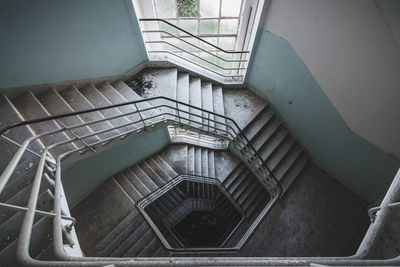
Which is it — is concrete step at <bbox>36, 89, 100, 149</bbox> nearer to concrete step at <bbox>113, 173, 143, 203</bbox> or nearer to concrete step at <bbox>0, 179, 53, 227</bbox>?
concrete step at <bbox>0, 179, 53, 227</bbox>

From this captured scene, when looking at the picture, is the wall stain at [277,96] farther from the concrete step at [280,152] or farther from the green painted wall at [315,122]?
the concrete step at [280,152]

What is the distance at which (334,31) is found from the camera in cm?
332

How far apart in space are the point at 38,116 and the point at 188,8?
4.42 metres

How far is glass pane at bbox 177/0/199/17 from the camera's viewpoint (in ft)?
16.8

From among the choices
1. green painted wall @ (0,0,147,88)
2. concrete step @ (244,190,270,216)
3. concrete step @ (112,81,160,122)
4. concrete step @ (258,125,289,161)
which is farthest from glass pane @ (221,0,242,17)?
concrete step @ (244,190,270,216)

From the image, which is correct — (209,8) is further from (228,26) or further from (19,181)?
(19,181)

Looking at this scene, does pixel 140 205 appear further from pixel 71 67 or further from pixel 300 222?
pixel 300 222

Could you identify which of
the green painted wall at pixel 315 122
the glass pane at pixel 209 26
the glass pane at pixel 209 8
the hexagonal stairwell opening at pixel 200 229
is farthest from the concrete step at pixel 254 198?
the glass pane at pixel 209 8

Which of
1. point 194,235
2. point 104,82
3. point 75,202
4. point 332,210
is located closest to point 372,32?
point 332,210

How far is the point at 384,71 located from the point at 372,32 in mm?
635

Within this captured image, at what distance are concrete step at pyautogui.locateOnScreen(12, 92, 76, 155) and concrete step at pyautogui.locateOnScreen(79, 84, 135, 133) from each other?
881 millimetres

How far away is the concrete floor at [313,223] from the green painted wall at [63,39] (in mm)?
5364

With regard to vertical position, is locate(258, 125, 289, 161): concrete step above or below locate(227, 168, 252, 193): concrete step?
above

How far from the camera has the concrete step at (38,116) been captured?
3117 millimetres
